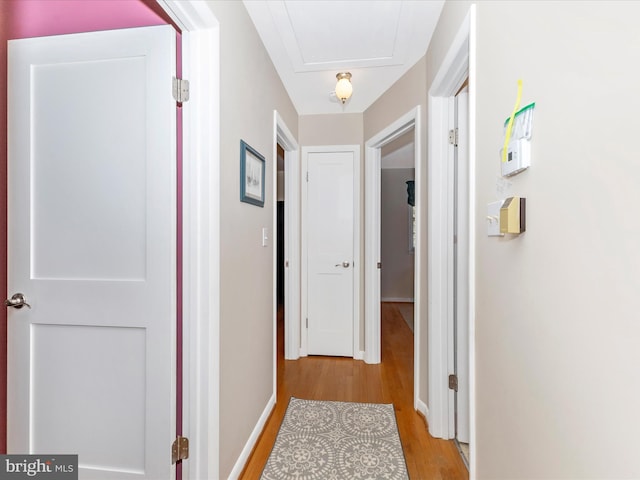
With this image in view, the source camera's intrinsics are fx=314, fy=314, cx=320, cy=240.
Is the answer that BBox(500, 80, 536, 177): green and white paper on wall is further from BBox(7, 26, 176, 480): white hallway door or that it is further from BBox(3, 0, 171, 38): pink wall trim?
BBox(3, 0, 171, 38): pink wall trim

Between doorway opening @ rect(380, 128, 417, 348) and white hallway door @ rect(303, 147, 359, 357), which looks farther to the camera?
doorway opening @ rect(380, 128, 417, 348)

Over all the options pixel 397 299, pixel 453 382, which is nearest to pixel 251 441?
pixel 453 382

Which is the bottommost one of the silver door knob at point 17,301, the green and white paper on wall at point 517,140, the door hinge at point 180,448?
the door hinge at point 180,448

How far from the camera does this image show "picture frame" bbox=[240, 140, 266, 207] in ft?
5.40

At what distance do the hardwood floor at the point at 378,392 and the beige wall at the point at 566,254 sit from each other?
679 mm

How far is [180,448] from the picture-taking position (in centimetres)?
132

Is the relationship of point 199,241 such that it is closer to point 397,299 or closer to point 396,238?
point 396,238

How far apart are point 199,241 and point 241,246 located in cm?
38

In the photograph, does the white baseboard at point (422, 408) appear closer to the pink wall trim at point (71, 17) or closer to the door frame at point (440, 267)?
the door frame at point (440, 267)

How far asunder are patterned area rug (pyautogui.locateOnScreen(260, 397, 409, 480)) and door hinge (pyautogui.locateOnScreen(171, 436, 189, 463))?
0.49 meters

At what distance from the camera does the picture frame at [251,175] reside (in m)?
1.64

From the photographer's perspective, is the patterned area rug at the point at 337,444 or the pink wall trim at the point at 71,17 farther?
the patterned area rug at the point at 337,444

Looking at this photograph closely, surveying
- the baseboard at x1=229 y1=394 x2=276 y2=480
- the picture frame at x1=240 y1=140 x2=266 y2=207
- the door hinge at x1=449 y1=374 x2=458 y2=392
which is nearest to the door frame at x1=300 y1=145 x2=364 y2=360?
the baseboard at x1=229 y1=394 x2=276 y2=480

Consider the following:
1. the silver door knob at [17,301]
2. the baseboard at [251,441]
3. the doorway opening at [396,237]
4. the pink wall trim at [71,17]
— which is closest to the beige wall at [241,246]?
the baseboard at [251,441]
